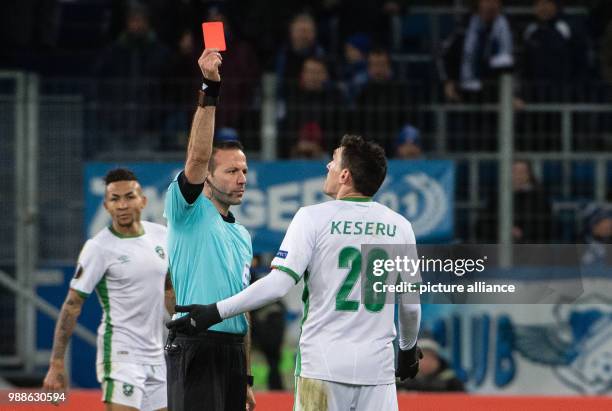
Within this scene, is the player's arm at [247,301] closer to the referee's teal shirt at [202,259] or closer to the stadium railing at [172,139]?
the referee's teal shirt at [202,259]

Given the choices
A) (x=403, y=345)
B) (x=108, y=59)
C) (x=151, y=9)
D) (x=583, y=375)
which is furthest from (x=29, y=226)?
(x=403, y=345)

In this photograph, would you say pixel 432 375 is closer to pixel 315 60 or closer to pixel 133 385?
pixel 315 60

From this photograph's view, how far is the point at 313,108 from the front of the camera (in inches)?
481

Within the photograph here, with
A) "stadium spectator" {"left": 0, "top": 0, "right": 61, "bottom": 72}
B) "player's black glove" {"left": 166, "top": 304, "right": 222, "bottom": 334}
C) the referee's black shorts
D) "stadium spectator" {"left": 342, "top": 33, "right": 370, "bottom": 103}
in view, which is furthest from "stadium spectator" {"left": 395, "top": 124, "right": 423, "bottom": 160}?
"player's black glove" {"left": 166, "top": 304, "right": 222, "bottom": 334}

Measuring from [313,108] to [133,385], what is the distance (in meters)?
4.04

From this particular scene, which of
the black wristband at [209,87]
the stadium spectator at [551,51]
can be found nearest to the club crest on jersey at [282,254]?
the black wristband at [209,87]

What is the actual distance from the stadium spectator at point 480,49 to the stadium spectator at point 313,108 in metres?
1.35

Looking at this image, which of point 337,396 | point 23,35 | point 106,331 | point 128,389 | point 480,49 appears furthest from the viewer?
point 23,35

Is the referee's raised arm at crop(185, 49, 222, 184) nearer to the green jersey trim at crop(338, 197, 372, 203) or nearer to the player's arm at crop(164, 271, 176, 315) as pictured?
the green jersey trim at crop(338, 197, 372, 203)

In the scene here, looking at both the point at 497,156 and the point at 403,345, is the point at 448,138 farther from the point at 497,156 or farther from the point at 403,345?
the point at 403,345

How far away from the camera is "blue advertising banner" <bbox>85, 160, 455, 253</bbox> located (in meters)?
12.0

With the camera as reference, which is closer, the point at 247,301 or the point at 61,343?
the point at 247,301

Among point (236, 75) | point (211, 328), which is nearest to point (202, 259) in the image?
point (211, 328)

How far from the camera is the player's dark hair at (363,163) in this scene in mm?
6457
